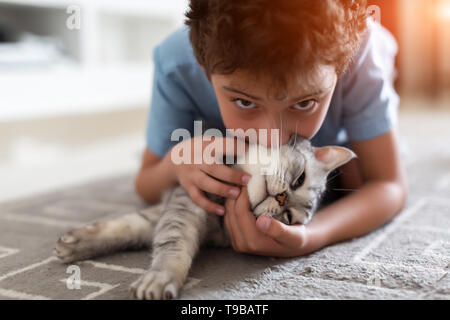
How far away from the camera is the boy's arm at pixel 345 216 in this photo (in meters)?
0.78

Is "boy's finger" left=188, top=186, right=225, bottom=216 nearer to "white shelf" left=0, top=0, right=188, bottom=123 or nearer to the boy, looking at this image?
the boy

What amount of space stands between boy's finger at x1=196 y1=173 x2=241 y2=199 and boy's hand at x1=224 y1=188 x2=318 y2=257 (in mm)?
13

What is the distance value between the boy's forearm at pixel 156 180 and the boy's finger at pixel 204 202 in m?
0.13

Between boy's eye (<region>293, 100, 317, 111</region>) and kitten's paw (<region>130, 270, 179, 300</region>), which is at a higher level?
boy's eye (<region>293, 100, 317, 111</region>)

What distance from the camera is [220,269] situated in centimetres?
77

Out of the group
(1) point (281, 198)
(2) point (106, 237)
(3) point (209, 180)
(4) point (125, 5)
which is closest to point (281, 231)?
(1) point (281, 198)

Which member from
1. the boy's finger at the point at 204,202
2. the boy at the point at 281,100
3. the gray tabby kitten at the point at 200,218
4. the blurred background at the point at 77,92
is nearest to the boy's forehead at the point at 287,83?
the boy at the point at 281,100

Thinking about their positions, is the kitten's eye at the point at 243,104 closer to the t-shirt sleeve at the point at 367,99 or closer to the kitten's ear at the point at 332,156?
the kitten's ear at the point at 332,156

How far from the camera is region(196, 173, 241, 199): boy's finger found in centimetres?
81

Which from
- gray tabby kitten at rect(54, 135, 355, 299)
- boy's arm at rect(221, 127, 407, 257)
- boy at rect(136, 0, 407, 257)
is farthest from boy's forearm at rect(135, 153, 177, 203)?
boy's arm at rect(221, 127, 407, 257)

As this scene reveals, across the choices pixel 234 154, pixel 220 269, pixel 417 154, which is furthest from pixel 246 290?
pixel 417 154

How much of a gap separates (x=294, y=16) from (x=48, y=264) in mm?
541

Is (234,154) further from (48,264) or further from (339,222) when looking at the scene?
(48,264)

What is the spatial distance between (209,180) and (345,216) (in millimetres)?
263
